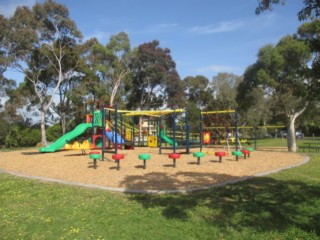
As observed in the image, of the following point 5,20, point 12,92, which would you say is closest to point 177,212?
point 5,20

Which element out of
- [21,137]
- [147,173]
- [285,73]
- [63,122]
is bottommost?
[147,173]

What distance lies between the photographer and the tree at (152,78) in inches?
1741

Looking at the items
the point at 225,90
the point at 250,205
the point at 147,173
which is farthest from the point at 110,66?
the point at 250,205

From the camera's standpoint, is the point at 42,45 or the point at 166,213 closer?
the point at 166,213

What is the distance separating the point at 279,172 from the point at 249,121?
34952 millimetres

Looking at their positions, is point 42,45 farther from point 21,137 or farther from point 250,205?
point 250,205

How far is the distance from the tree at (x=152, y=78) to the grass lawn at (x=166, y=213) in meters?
35.4

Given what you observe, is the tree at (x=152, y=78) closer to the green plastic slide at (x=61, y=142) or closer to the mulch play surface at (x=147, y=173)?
the green plastic slide at (x=61, y=142)

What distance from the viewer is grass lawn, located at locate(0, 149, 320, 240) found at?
523 cm

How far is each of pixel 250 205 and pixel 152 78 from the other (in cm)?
3954

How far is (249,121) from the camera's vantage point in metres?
44.7

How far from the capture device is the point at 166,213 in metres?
6.19

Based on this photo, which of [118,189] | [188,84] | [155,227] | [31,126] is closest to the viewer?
[155,227]

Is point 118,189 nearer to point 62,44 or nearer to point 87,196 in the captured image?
point 87,196
